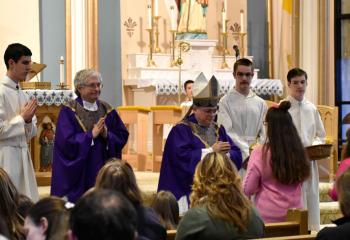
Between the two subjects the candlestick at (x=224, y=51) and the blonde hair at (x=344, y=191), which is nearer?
the blonde hair at (x=344, y=191)

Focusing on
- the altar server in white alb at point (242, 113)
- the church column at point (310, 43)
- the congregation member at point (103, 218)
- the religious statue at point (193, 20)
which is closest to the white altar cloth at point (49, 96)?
the altar server in white alb at point (242, 113)

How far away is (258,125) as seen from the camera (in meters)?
7.19

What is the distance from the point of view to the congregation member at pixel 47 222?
323 cm

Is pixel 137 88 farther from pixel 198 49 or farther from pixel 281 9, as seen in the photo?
pixel 281 9

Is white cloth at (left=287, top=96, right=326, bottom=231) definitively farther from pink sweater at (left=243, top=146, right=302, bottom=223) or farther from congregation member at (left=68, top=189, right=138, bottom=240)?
congregation member at (left=68, top=189, right=138, bottom=240)

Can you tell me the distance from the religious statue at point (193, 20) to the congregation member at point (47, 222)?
393 inches

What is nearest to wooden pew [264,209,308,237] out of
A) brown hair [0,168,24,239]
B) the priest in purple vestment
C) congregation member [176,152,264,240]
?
congregation member [176,152,264,240]

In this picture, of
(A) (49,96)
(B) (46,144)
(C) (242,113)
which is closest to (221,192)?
(C) (242,113)

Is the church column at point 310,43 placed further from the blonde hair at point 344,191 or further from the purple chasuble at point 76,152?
the blonde hair at point 344,191

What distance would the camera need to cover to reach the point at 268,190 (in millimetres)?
5492

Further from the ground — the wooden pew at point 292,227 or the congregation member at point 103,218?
the congregation member at point 103,218

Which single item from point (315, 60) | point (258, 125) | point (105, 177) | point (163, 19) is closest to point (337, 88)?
point (315, 60)

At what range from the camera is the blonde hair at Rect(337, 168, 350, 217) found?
368cm

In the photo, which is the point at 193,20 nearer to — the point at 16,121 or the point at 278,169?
the point at 16,121
